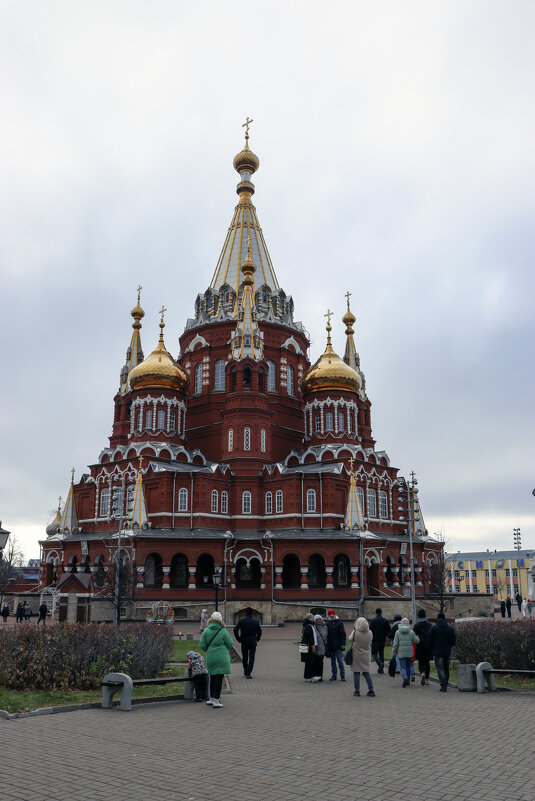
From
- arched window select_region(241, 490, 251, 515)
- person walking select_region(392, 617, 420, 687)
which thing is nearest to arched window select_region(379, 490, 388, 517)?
arched window select_region(241, 490, 251, 515)

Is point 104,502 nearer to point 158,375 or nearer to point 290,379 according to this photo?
point 158,375

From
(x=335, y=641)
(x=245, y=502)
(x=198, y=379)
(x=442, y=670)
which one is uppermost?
(x=198, y=379)

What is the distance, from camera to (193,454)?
150 feet

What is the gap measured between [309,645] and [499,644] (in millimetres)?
4227

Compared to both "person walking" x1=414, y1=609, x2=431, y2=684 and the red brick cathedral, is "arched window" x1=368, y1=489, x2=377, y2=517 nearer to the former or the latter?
the red brick cathedral

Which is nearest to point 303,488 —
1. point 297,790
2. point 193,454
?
point 193,454

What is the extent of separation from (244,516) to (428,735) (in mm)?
33593

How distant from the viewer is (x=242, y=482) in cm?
4303

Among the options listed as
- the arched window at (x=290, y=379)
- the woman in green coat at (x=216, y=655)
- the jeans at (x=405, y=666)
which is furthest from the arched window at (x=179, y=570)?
the woman in green coat at (x=216, y=655)

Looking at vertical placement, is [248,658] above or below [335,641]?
below

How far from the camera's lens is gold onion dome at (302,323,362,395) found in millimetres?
47812

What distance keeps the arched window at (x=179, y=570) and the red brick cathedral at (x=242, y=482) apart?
0.08 meters

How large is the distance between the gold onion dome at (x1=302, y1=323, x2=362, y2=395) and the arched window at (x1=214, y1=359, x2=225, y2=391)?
5880mm

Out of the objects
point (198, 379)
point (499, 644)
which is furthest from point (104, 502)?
point (499, 644)
